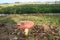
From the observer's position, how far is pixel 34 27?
3.40 m

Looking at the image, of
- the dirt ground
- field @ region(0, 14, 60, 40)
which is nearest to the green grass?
field @ region(0, 14, 60, 40)

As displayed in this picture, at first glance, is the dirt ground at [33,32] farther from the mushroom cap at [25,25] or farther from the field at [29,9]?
the field at [29,9]

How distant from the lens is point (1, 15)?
3721mm

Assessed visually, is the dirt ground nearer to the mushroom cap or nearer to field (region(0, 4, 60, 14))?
the mushroom cap

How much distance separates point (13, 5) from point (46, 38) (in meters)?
1.15

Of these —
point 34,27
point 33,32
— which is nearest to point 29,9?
point 34,27

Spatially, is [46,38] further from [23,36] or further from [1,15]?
[1,15]

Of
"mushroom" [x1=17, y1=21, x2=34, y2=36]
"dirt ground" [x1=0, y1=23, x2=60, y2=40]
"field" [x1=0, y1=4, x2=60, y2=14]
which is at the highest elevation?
"field" [x1=0, y1=4, x2=60, y2=14]

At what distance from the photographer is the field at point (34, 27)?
10.7ft

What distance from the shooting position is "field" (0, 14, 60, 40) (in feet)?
10.7

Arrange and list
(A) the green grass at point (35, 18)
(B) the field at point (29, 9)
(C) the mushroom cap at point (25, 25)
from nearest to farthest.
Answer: (C) the mushroom cap at point (25, 25) < (A) the green grass at point (35, 18) < (B) the field at point (29, 9)

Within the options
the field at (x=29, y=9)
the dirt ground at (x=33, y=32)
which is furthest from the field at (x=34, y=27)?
the field at (x=29, y=9)

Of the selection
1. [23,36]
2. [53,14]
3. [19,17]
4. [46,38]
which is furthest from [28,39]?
[53,14]

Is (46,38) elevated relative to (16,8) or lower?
lower
